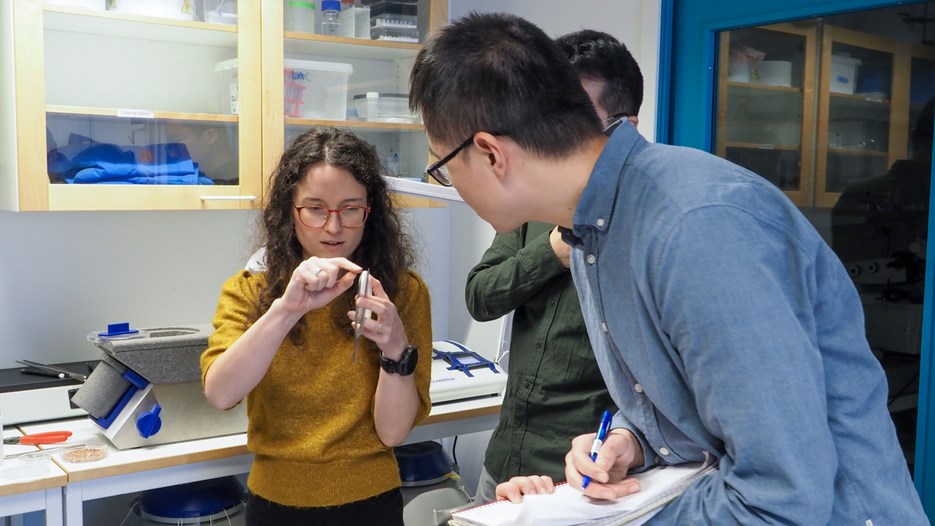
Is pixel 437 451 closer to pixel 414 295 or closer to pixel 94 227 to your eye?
pixel 414 295

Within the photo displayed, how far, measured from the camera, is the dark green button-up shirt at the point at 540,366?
1.55 m

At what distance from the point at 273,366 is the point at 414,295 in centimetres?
31

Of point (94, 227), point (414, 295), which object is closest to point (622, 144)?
point (414, 295)

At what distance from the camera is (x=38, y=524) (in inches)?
94.7

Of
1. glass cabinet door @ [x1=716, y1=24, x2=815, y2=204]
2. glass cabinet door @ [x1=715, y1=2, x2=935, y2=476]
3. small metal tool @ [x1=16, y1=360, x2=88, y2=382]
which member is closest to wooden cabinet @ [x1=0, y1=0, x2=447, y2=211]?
small metal tool @ [x1=16, y1=360, x2=88, y2=382]

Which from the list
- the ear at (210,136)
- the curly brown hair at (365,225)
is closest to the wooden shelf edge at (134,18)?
the ear at (210,136)

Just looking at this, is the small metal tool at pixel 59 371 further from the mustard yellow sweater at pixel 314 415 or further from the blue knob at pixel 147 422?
the mustard yellow sweater at pixel 314 415

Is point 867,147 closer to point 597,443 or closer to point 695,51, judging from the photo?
point 695,51

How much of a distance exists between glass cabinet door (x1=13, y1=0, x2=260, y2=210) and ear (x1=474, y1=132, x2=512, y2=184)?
5.38ft

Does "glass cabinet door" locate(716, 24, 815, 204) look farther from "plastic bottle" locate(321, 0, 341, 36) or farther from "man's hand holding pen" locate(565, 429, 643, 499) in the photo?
"man's hand holding pen" locate(565, 429, 643, 499)

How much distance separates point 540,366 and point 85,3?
1.55 meters

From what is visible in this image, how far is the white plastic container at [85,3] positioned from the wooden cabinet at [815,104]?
1.63 meters

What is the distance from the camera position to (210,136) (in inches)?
96.2

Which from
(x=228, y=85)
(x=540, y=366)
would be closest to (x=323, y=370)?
(x=540, y=366)
